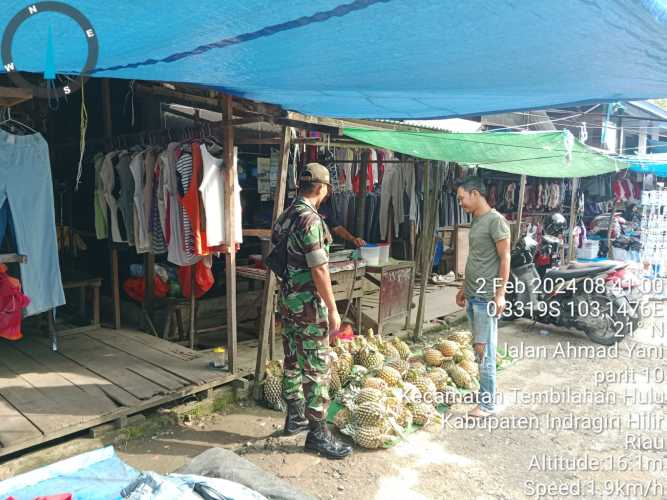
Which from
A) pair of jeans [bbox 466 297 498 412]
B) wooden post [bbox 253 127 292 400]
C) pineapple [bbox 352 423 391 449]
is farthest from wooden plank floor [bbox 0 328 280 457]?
pair of jeans [bbox 466 297 498 412]

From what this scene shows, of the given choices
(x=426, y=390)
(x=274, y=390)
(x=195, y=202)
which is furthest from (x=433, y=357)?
(x=195, y=202)

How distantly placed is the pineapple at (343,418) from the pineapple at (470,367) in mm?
1624

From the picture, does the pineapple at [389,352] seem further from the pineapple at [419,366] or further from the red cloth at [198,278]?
the red cloth at [198,278]

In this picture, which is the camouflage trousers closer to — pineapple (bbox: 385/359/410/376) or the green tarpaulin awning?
pineapple (bbox: 385/359/410/376)

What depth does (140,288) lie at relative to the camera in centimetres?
608

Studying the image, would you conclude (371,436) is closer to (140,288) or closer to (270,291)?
(270,291)

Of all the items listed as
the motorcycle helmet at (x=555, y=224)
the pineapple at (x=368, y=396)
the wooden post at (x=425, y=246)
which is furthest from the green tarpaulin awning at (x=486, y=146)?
the pineapple at (x=368, y=396)

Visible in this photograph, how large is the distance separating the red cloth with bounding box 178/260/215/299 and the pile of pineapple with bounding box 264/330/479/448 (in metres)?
1.23

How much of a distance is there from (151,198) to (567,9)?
4216mm

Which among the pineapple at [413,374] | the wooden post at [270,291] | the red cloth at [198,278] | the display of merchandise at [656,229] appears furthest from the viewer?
the display of merchandise at [656,229]

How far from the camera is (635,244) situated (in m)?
12.0

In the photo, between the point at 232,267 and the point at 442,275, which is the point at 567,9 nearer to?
the point at 232,267

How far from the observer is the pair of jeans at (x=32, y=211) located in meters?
4.16

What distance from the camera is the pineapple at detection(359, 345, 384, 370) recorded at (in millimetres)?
4785
